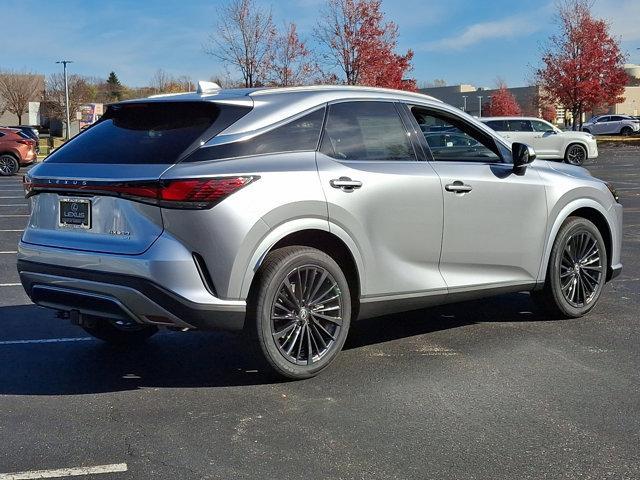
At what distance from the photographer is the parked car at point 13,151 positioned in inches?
1052

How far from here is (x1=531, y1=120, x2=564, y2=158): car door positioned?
28391 mm

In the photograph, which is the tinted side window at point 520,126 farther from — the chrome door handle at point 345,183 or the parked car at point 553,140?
the chrome door handle at point 345,183

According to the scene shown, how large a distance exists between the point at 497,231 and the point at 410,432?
2.19 metres

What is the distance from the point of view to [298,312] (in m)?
4.75

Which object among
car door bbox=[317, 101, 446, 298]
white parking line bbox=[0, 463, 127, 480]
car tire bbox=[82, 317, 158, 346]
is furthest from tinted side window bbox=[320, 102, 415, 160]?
white parking line bbox=[0, 463, 127, 480]

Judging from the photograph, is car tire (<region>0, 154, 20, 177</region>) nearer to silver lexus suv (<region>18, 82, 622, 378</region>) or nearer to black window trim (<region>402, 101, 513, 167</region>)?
silver lexus suv (<region>18, 82, 622, 378</region>)

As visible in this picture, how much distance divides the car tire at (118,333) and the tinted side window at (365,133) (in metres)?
1.81

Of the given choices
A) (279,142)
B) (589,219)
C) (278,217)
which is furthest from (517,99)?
(278,217)

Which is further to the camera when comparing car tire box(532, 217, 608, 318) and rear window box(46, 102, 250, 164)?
car tire box(532, 217, 608, 318)

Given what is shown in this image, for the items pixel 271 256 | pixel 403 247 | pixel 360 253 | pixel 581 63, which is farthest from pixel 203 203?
pixel 581 63

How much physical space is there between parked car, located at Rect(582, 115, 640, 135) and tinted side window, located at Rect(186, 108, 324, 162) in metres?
57.0

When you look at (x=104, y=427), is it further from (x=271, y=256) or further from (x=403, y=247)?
(x=403, y=247)

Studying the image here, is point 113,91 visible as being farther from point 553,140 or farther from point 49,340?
point 49,340

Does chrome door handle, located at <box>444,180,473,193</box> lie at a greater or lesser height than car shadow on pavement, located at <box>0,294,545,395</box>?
greater
